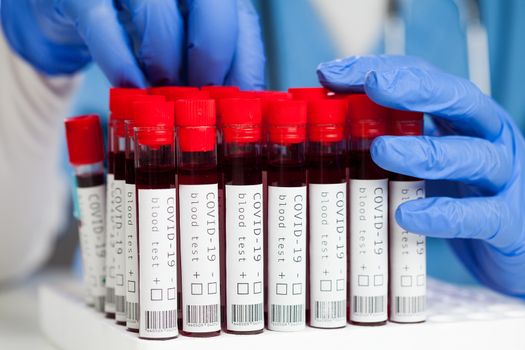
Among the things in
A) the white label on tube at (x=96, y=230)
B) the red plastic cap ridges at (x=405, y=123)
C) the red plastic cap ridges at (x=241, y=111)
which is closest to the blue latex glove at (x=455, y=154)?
the red plastic cap ridges at (x=405, y=123)

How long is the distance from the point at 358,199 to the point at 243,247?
0.15 metres

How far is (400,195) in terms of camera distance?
946mm

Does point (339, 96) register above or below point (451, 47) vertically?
below

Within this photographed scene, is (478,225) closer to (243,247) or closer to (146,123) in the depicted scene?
(243,247)

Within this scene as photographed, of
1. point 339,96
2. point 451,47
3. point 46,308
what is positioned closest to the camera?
point 339,96

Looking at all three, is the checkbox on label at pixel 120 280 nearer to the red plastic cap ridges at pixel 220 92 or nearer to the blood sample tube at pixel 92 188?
the blood sample tube at pixel 92 188

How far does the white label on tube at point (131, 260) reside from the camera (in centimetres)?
91

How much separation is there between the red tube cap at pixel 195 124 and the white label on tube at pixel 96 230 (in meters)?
0.22

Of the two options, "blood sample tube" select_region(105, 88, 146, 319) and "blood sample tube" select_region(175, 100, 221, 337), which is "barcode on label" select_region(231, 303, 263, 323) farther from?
"blood sample tube" select_region(105, 88, 146, 319)

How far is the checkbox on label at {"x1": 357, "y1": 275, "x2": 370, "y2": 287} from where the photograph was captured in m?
0.93

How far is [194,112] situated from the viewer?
2.86 ft

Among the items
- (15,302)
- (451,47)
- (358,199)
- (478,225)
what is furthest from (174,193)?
(451,47)

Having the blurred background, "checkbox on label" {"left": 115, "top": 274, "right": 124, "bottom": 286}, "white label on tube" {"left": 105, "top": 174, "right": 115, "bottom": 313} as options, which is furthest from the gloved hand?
the blurred background

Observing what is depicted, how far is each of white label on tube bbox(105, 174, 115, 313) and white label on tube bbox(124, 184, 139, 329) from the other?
0.08 m
